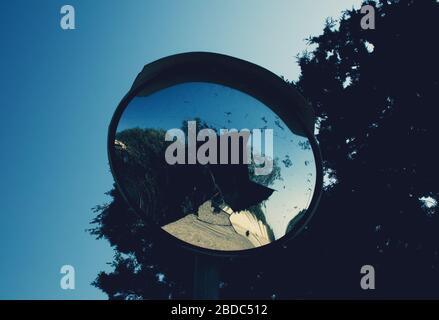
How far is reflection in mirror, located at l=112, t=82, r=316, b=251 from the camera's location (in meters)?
2.70

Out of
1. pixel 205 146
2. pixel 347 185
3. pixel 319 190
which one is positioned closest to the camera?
pixel 319 190

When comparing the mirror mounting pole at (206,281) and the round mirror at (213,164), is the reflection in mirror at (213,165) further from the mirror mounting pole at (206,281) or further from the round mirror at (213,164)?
the mirror mounting pole at (206,281)

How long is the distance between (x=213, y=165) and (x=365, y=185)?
10590 mm

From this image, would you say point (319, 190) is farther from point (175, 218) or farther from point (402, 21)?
point (402, 21)

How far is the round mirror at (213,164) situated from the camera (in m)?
2.64

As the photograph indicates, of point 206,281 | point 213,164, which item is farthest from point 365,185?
point 206,281

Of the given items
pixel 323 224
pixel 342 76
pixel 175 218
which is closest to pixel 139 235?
pixel 323 224

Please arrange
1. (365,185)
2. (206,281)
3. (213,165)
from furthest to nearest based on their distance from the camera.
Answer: (365,185) < (213,165) < (206,281)

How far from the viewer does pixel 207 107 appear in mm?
3027

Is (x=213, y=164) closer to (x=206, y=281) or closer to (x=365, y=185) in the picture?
(x=206, y=281)

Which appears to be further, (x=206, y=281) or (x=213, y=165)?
(x=213, y=165)

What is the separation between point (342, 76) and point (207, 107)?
40.4ft

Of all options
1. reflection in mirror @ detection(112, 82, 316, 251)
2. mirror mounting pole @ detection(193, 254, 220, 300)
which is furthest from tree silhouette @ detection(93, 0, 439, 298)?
mirror mounting pole @ detection(193, 254, 220, 300)

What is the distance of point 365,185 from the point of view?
12.7 m
